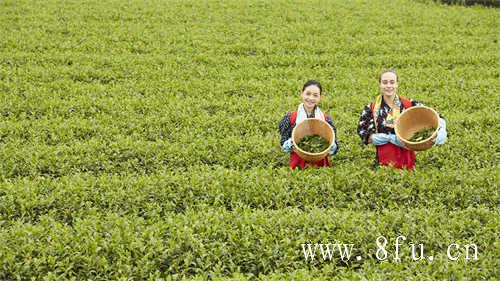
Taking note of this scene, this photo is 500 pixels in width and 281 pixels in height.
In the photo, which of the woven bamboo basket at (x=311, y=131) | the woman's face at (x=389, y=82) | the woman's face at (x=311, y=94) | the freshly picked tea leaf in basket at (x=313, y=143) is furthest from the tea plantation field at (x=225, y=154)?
the woman's face at (x=389, y=82)

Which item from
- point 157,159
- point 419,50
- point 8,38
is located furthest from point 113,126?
point 419,50

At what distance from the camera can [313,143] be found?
588 cm

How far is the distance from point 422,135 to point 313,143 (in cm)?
128

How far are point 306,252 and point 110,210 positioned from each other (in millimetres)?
2361

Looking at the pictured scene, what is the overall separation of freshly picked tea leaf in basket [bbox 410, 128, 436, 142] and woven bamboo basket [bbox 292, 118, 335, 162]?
3.34ft

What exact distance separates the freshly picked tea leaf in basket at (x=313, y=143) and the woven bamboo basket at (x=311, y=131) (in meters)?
0.04

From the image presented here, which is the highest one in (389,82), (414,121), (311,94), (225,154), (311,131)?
(389,82)

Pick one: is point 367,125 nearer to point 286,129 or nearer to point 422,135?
point 422,135

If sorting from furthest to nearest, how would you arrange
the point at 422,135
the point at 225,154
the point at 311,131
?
the point at 225,154 < the point at 311,131 < the point at 422,135

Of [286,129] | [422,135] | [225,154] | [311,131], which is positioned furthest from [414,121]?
[225,154]

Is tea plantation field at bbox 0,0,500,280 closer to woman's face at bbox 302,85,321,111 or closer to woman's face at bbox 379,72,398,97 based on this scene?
woman's face at bbox 302,85,321,111

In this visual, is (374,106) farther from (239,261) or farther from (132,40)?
(132,40)

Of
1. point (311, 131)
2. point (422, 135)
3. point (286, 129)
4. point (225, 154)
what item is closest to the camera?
point (422, 135)

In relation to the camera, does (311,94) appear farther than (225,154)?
No
